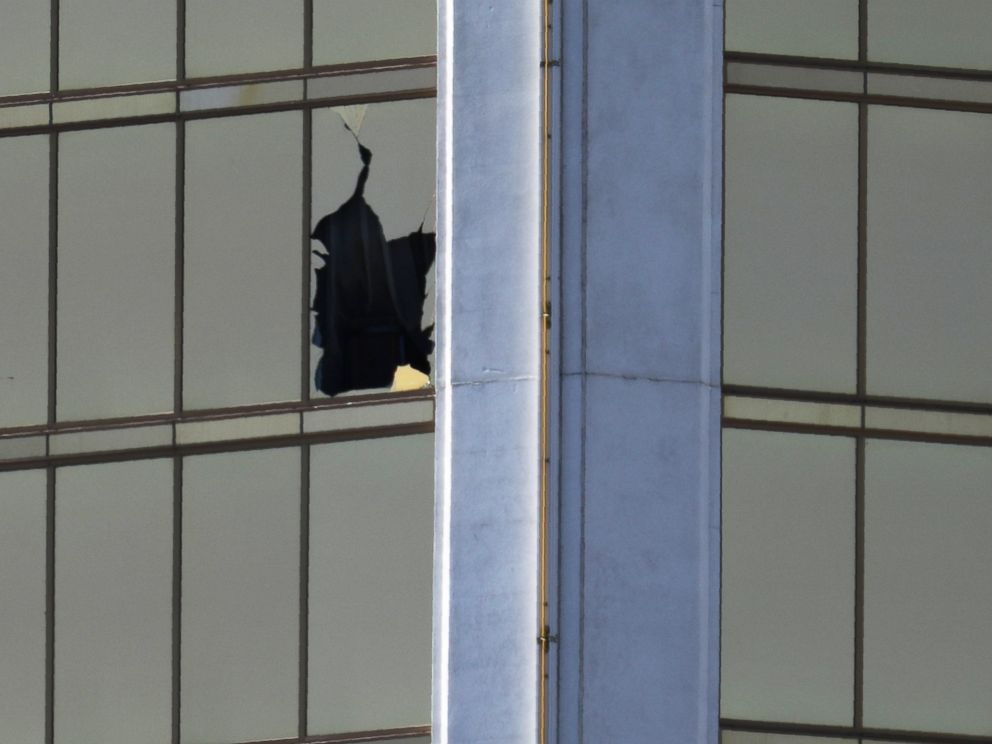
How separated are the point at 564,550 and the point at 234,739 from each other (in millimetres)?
3926

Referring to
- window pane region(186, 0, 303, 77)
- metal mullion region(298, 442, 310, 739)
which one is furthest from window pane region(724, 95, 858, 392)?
window pane region(186, 0, 303, 77)

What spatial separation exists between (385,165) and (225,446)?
321cm

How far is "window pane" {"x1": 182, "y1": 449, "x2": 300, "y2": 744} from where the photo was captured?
20.7m

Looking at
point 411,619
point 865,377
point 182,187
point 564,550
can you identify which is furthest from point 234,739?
point 865,377

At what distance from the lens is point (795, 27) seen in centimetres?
2127

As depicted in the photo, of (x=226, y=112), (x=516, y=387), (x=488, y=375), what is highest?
(x=226, y=112)

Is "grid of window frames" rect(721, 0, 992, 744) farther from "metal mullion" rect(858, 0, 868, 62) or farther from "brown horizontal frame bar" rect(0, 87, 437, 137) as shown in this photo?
"brown horizontal frame bar" rect(0, 87, 437, 137)

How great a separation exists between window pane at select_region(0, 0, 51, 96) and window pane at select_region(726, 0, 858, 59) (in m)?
7.22

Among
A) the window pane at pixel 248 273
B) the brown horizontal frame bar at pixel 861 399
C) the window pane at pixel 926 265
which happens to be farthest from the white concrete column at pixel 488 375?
the window pane at pixel 926 265

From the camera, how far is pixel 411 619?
20.4m

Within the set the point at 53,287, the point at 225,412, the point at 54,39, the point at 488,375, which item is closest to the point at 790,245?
the point at 488,375

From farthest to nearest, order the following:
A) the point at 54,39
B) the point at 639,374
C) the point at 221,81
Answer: the point at 54,39
the point at 221,81
the point at 639,374

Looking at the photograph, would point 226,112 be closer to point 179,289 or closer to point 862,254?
point 179,289

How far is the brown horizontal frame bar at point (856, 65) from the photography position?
69.3 feet
